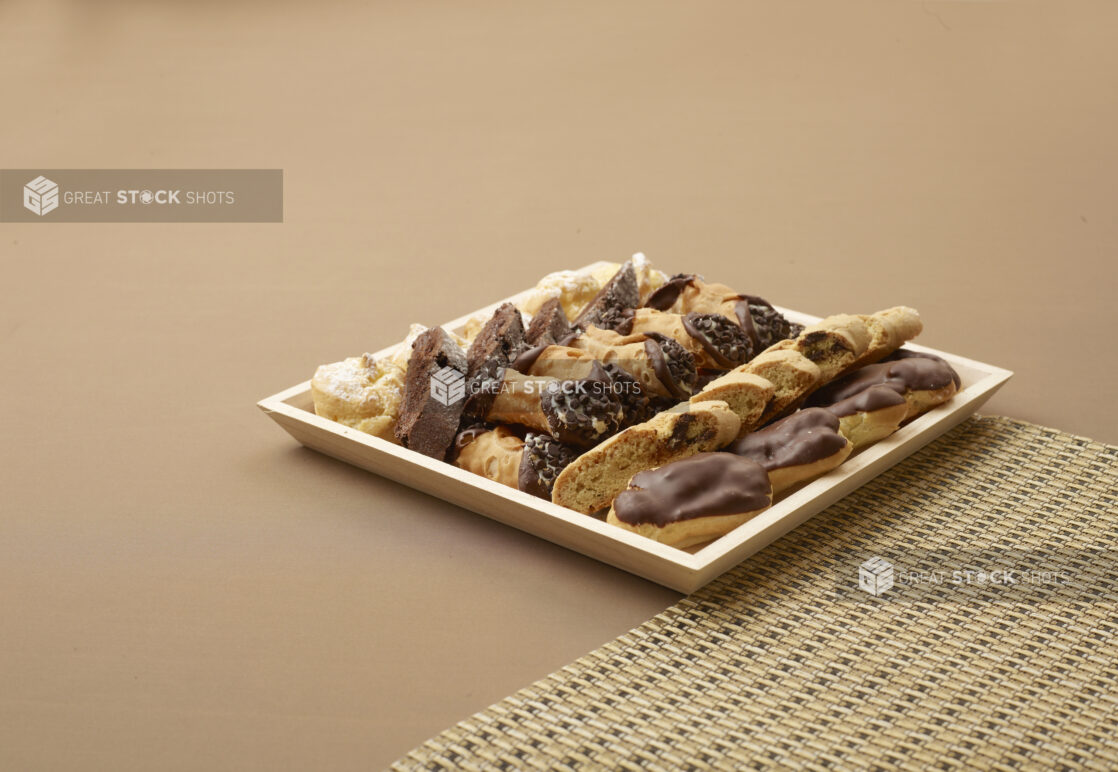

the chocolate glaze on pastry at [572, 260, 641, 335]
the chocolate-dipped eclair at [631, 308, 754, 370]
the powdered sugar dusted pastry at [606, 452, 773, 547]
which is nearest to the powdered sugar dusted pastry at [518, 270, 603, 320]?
the chocolate glaze on pastry at [572, 260, 641, 335]

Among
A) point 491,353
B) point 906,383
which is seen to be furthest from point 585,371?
point 906,383

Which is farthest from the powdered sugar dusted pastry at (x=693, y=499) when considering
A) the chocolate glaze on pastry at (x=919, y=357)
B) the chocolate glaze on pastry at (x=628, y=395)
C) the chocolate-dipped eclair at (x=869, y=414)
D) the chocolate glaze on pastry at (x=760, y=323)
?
the chocolate glaze on pastry at (x=919, y=357)

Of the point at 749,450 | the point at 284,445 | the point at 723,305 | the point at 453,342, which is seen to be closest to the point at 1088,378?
the point at 723,305

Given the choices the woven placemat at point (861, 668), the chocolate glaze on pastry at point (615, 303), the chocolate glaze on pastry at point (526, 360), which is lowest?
the woven placemat at point (861, 668)

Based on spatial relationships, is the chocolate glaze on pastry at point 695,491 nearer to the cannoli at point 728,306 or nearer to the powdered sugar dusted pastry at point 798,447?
the powdered sugar dusted pastry at point 798,447

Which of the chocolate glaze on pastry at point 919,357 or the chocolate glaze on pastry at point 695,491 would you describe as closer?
the chocolate glaze on pastry at point 695,491

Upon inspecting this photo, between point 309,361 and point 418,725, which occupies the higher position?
point 309,361

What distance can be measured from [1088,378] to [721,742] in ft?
6.47

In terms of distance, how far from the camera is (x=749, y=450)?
→ 2717mm

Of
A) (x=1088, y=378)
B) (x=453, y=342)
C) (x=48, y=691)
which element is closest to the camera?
(x=48, y=691)

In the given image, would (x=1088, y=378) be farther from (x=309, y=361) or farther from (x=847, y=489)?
(x=309, y=361)

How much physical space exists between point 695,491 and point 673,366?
471 millimetres

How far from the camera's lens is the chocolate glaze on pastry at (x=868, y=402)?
280cm

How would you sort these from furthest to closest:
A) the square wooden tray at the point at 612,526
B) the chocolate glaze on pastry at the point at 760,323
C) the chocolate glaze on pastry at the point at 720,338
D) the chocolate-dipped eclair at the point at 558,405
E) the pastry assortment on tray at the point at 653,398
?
the chocolate glaze on pastry at the point at 760,323 < the chocolate glaze on pastry at the point at 720,338 < the chocolate-dipped eclair at the point at 558,405 < the pastry assortment on tray at the point at 653,398 < the square wooden tray at the point at 612,526
